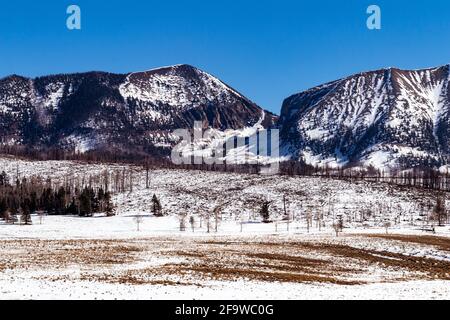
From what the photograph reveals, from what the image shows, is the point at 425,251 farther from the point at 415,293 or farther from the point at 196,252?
the point at 415,293

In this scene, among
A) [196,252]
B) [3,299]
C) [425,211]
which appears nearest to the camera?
[3,299]

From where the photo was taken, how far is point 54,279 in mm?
39875

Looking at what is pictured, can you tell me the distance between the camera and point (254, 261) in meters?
60.9

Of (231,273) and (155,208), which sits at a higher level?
(155,208)

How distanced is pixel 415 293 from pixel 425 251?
42392 millimetres

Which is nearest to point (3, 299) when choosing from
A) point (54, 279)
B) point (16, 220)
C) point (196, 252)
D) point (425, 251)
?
point (54, 279)

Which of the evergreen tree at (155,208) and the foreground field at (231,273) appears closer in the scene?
the foreground field at (231,273)

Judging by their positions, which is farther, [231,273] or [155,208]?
[155,208]

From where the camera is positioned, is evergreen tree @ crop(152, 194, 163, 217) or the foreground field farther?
evergreen tree @ crop(152, 194, 163, 217)
